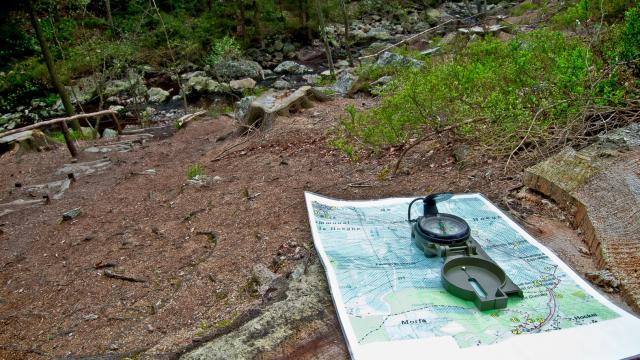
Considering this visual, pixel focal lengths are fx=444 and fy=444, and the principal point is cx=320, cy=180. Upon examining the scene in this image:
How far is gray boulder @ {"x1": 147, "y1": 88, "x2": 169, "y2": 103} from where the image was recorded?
13.9 meters

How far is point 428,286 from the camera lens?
214 cm

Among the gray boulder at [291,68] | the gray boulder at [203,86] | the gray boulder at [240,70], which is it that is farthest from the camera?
the gray boulder at [291,68]

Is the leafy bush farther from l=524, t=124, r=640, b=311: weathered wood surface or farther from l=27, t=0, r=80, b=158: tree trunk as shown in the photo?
l=27, t=0, r=80, b=158: tree trunk

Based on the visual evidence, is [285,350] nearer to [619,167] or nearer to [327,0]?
[619,167]

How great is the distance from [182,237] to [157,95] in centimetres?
1184

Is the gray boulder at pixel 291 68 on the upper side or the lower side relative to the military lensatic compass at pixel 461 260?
lower

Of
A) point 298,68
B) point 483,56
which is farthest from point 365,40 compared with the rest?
point 483,56

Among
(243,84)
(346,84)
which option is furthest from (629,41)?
(243,84)

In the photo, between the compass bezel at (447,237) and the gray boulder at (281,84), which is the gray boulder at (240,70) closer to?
the gray boulder at (281,84)

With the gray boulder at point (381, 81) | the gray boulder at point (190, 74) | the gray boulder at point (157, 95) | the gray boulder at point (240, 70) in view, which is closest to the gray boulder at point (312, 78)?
the gray boulder at point (240, 70)

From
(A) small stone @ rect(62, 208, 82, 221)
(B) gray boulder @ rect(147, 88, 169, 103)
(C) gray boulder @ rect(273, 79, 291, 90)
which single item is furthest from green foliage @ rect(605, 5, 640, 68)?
(B) gray boulder @ rect(147, 88, 169, 103)

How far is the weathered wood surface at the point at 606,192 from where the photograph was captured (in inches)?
84.9

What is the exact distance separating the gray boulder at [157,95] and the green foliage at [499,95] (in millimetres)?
11028

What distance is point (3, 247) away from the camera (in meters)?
4.09
